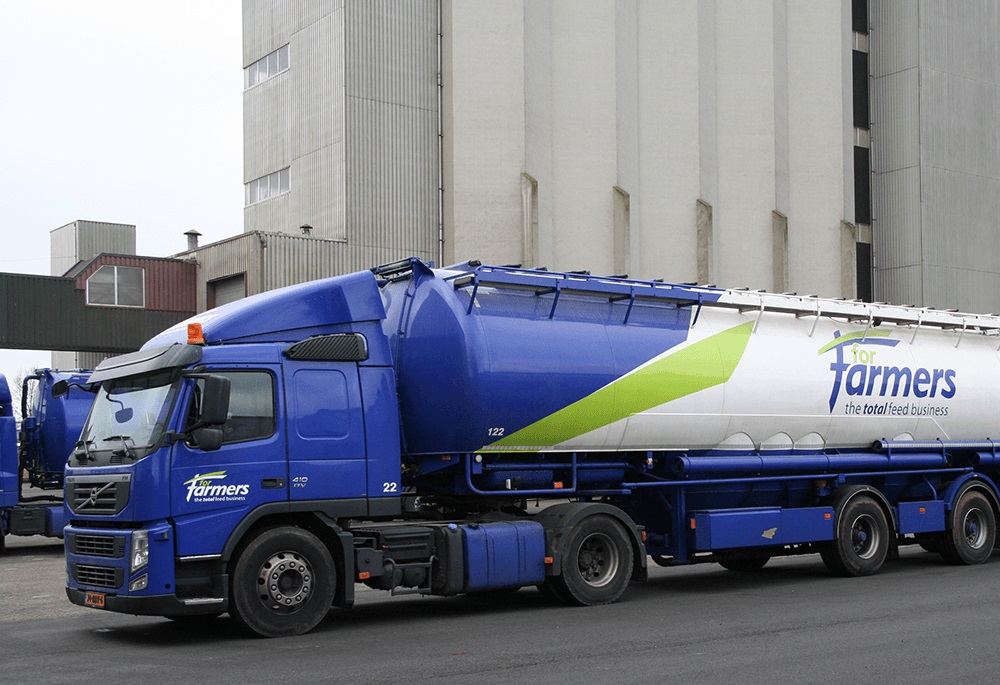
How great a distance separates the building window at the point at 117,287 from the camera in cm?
3622

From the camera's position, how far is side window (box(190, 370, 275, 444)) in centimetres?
1148

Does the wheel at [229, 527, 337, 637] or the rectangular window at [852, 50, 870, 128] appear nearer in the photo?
the wheel at [229, 527, 337, 637]

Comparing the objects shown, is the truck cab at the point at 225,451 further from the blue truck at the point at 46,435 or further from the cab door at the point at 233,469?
the blue truck at the point at 46,435

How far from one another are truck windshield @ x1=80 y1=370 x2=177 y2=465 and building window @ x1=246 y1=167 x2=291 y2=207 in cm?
2584

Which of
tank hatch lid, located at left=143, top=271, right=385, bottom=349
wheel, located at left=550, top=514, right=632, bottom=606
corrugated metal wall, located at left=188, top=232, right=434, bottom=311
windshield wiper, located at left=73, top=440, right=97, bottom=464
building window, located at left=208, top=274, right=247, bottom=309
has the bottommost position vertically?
wheel, located at left=550, top=514, right=632, bottom=606

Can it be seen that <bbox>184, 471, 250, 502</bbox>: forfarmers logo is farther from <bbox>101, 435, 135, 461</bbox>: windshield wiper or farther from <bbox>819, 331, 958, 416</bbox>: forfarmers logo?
<bbox>819, 331, 958, 416</bbox>: forfarmers logo

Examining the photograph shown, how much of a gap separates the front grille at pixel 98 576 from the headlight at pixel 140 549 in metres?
0.24

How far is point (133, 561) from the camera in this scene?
10977mm

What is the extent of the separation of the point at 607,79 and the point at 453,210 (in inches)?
269

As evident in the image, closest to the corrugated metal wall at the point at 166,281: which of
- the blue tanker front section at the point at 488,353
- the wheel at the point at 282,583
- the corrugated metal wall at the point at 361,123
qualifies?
the corrugated metal wall at the point at 361,123

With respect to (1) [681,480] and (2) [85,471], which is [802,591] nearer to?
(1) [681,480]

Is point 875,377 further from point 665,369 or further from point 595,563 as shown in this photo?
point 595,563

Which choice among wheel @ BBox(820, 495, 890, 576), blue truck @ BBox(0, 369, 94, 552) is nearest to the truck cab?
wheel @ BBox(820, 495, 890, 576)

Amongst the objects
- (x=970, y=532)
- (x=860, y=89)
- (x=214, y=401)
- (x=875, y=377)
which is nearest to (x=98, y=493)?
(x=214, y=401)
